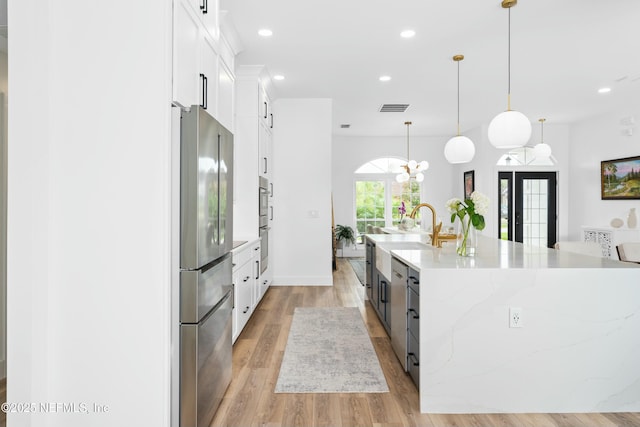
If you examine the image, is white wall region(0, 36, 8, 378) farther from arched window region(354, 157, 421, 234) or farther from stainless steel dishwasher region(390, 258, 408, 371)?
arched window region(354, 157, 421, 234)

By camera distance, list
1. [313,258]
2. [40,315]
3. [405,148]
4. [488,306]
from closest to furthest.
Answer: [40,315]
[488,306]
[313,258]
[405,148]

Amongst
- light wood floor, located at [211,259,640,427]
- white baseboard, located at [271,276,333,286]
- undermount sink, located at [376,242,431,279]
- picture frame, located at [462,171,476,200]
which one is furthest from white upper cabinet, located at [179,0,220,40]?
picture frame, located at [462,171,476,200]

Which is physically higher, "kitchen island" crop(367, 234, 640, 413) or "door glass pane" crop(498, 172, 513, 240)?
"door glass pane" crop(498, 172, 513, 240)

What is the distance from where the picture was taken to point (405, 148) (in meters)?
9.07

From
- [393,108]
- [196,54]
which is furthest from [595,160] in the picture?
[196,54]

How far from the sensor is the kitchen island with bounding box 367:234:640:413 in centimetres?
220

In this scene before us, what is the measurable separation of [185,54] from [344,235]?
705 cm

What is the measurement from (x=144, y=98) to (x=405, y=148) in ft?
25.9

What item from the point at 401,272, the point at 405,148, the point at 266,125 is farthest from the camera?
the point at 405,148

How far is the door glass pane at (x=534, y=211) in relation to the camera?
799 cm

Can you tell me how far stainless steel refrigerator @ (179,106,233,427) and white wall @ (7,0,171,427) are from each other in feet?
0.36


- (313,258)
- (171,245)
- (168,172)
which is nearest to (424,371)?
(171,245)

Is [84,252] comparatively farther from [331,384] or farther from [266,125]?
[266,125]

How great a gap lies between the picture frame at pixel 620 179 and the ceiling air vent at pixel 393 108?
3.60 metres
